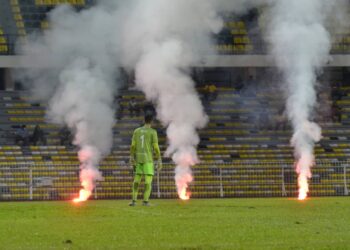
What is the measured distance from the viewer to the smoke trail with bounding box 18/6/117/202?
33281 mm

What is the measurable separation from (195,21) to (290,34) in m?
3.49

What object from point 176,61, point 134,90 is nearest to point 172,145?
point 176,61

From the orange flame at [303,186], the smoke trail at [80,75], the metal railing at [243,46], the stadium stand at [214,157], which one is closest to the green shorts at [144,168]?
the orange flame at [303,186]

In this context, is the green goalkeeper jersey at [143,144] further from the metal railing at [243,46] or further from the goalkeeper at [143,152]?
the metal railing at [243,46]

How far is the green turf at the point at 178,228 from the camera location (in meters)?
12.6

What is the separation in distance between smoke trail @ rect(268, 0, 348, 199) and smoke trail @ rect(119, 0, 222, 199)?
2.57m

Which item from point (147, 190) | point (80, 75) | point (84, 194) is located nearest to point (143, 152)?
point (147, 190)

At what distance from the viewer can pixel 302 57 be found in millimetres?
30250

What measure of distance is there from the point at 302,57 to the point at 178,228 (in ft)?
52.9

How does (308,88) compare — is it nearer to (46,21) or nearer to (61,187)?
(61,187)

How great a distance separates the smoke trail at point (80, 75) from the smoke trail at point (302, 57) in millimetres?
5637

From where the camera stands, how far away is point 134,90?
37.8m

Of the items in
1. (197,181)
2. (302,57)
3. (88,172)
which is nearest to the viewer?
(302,57)

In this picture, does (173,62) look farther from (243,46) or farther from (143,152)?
(143,152)
